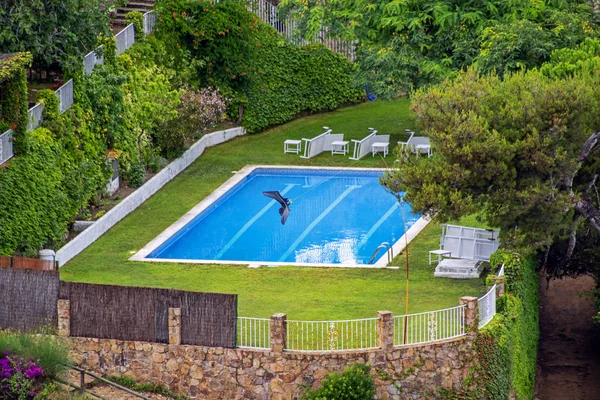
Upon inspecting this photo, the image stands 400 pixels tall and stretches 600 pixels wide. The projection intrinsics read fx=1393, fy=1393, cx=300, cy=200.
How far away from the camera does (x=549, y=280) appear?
36.0 metres

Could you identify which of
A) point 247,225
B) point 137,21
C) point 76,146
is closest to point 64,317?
point 76,146

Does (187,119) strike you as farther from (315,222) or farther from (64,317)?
(64,317)

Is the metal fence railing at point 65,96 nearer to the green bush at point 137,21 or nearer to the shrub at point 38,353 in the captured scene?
the green bush at point 137,21

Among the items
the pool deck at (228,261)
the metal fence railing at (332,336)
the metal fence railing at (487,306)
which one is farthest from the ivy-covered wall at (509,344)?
the pool deck at (228,261)

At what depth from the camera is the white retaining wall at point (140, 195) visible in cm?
3347

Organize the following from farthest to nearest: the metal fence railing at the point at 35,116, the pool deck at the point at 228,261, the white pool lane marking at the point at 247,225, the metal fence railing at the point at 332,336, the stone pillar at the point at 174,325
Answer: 1. the white pool lane marking at the point at 247,225
2. the metal fence railing at the point at 35,116
3. the pool deck at the point at 228,261
4. the stone pillar at the point at 174,325
5. the metal fence railing at the point at 332,336

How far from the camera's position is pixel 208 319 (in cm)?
2717

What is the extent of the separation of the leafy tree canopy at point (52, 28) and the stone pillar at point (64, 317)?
966cm

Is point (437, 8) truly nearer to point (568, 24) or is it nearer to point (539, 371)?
point (568, 24)

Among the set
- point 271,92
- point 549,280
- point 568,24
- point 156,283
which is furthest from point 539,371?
point 271,92

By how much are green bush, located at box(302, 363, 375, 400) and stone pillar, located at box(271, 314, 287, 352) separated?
3.41 feet

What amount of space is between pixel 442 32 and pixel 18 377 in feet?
68.5

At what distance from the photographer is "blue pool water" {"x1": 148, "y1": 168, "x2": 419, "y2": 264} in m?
34.9

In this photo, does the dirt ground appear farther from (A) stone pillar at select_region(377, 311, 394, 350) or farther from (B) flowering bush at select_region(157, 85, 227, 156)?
(B) flowering bush at select_region(157, 85, 227, 156)
